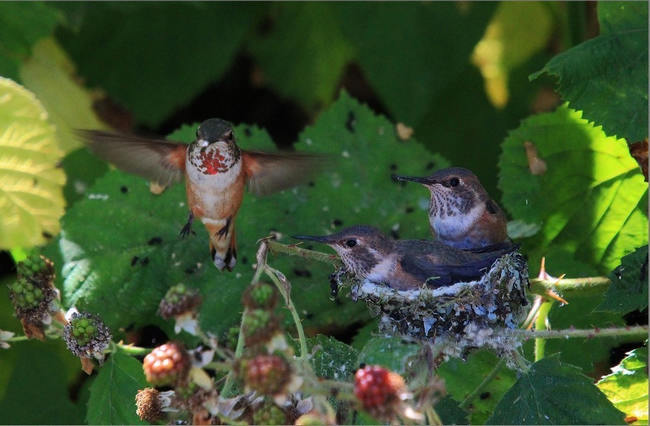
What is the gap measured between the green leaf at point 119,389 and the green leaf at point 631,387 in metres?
1.82

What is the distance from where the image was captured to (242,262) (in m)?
4.48

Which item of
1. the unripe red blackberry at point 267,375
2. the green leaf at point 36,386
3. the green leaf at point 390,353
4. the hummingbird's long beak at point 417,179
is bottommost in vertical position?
the green leaf at point 36,386

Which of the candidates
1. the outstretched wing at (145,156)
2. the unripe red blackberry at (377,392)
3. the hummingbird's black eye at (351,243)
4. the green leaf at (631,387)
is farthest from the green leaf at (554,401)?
the outstretched wing at (145,156)

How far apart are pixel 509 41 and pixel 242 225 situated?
9.33ft

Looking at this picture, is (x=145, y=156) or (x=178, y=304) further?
(x=145, y=156)

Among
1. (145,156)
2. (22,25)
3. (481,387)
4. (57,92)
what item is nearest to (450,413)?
(481,387)

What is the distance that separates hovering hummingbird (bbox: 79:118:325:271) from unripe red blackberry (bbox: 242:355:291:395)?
167 centimetres

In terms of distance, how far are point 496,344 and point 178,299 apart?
4.61ft

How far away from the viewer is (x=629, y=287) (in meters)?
3.36

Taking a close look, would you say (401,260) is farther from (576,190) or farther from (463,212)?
(576,190)

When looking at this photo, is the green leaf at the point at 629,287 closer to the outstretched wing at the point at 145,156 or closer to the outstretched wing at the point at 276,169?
the outstretched wing at the point at 276,169

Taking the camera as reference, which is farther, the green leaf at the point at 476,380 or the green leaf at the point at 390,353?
the green leaf at the point at 476,380

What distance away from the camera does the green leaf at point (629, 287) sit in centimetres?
333

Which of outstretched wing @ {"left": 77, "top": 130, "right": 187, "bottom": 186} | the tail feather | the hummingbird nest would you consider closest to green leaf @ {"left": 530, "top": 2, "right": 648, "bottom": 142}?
the hummingbird nest
